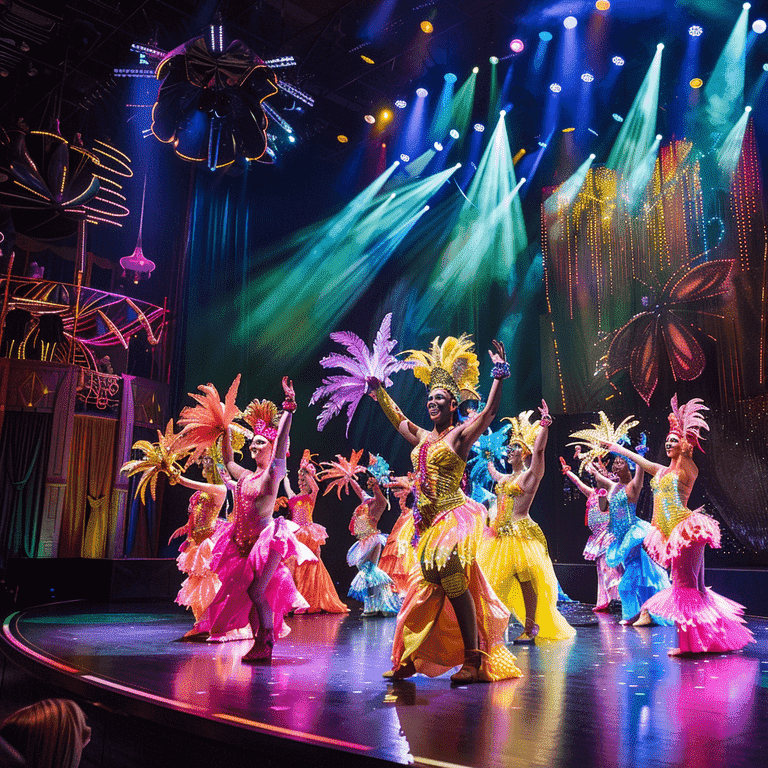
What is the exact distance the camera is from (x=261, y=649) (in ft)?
14.7

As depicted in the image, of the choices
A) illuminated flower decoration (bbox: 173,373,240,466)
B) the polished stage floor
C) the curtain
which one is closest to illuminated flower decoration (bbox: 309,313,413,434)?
illuminated flower decoration (bbox: 173,373,240,466)

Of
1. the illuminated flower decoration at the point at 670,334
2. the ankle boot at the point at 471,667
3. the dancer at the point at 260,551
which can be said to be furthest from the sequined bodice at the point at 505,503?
the illuminated flower decoration at the point at 670,334

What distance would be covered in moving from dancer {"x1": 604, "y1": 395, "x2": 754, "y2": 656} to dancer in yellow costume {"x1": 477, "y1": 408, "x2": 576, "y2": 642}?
2.66 feet

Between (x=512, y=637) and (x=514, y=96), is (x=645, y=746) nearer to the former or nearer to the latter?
(x=512, y=637)

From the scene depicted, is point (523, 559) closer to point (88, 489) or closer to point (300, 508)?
point (300, 508)

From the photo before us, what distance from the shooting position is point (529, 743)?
98.0 inches

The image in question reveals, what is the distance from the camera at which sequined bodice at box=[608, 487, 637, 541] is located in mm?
7759

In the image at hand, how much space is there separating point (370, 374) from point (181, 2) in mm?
7712

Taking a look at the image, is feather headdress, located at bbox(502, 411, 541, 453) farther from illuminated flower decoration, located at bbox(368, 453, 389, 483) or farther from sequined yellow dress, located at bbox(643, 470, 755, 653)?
illuminated flower decoration, located at bbox(368, 453, 389, 483)

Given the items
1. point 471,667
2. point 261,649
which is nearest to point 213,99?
point 261,649

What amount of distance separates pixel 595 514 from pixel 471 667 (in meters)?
5.38

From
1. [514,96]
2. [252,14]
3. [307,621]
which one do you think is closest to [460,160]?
[514,96]

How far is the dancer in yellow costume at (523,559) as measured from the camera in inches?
223

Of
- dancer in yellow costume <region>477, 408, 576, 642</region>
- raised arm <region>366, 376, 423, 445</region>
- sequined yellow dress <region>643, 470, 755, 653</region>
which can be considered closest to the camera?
raised arm <region>366, 376, 423, 445</region>
